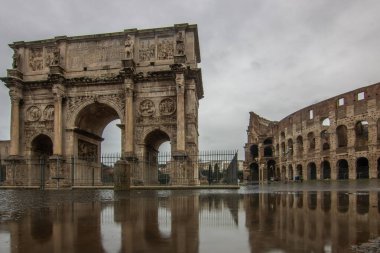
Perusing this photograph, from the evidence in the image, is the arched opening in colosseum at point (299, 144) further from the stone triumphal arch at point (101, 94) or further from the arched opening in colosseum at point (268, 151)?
the stone triumphal arch at point (101, 94)

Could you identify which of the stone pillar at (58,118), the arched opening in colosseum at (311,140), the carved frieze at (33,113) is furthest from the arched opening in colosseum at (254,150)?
the stone pillar at (58,118)

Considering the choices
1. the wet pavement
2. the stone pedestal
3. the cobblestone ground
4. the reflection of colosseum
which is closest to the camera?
the cobblestone ground

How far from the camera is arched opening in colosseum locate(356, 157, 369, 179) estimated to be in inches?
1335

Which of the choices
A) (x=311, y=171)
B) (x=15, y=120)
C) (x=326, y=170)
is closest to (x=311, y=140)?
(x=311, y=171)

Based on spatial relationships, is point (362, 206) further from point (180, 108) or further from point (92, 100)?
point (92, 100)

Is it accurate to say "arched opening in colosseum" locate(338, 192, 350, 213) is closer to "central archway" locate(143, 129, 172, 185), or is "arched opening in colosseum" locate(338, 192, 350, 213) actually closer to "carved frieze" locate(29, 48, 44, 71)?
"central archway" locate(143, 129, 172, 185)

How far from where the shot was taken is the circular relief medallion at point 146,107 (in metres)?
23.0

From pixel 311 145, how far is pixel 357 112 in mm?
8072

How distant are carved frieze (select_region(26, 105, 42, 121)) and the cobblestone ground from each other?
2404cm

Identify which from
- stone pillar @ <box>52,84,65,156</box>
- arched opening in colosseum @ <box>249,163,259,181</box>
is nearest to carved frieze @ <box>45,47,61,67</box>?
stone pillar @ <box>52,84,65,156</box>

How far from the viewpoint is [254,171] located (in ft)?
186

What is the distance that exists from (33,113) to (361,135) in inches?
1124

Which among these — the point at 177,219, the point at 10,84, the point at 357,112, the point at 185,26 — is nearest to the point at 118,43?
the point at 185,26

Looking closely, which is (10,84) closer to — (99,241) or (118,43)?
(118,43)
